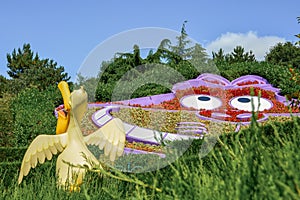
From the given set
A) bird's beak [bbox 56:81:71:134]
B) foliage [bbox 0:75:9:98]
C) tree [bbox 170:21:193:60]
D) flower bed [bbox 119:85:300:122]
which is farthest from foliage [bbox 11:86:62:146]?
foliage [bbox 0:75:9:98]

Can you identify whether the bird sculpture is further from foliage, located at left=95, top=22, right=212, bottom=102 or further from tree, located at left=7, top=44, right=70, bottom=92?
tree, located at left=7, top=44, right=70, bottom=92

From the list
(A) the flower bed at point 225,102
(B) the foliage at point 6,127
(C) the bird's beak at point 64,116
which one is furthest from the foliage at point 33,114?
(C) the bird's beak at point 64,116

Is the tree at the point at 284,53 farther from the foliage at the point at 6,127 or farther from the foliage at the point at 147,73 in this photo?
the foliage at the point at 6,127

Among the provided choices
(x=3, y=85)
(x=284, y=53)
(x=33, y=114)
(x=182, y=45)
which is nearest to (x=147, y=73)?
(x=182, y=45)

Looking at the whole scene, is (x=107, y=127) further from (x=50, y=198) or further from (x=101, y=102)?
(x=101, y=102)

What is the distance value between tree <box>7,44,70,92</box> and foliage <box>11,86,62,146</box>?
9.90 metres

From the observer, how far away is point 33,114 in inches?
420

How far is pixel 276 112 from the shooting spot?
10.8 m

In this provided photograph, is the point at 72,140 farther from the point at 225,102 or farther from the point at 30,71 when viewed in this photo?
the point at 30,71

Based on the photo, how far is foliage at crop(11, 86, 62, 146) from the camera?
9.92 meters

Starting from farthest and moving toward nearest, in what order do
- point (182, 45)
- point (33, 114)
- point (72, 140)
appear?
point (33, 114)
point (182, 45)
point (72, 140)

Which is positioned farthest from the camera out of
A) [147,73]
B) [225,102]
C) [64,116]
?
[225,102]

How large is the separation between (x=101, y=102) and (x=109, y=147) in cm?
804

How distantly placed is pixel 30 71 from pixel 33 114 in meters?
14.2
